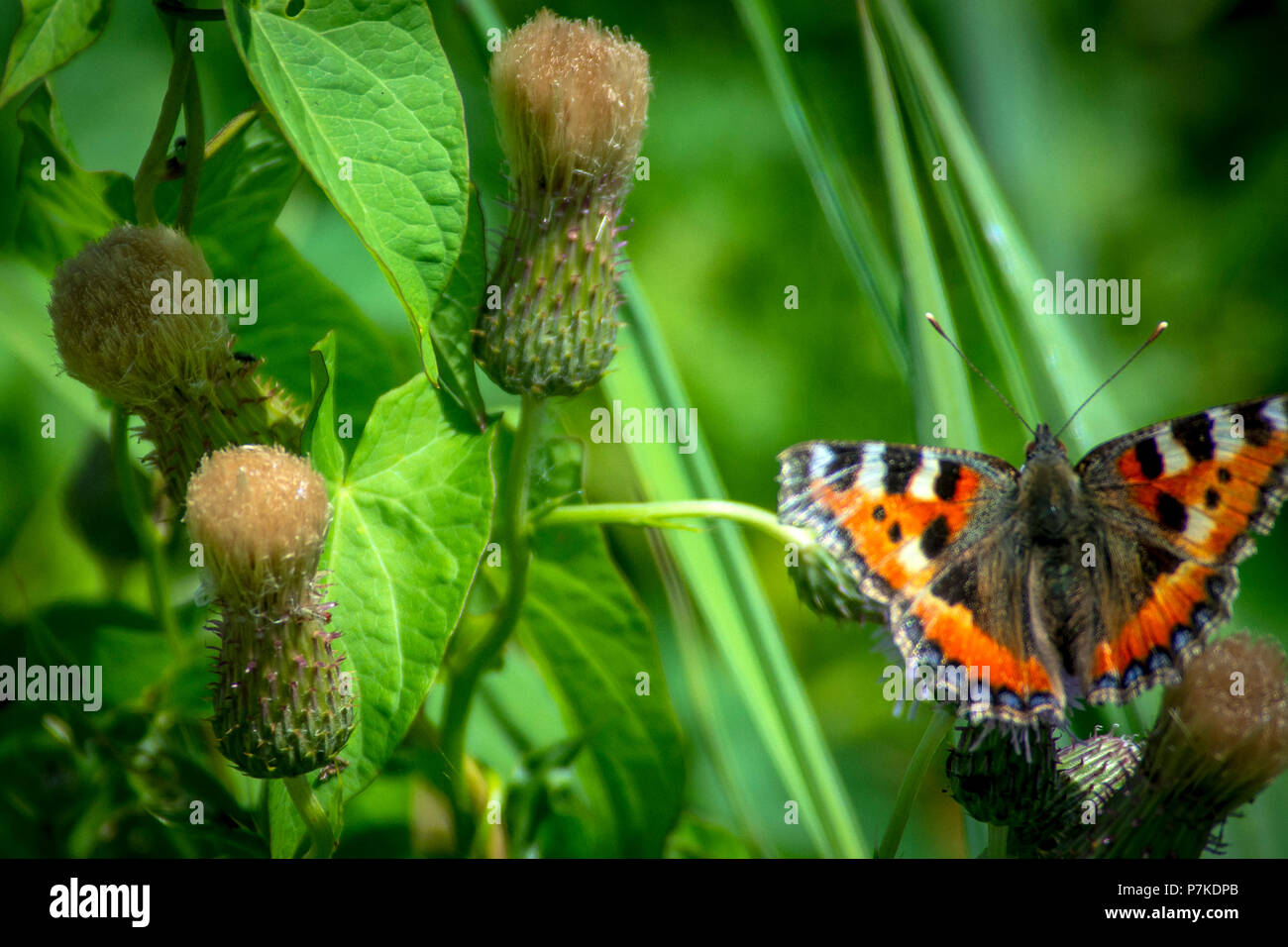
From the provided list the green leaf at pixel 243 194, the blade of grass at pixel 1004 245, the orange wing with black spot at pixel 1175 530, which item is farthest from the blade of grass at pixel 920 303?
the green leaf at pixel 243 194

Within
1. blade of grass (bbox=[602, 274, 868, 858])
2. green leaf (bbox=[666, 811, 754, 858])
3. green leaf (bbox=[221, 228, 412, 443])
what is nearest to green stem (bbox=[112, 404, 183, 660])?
green leaf (bbox=[221, 228, 412, 443])

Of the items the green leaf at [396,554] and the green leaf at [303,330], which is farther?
the green leaf at [303,330]

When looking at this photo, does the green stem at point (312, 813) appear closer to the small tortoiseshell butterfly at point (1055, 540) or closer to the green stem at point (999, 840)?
the small tortoiseshell butterfly at point (1055, 540)

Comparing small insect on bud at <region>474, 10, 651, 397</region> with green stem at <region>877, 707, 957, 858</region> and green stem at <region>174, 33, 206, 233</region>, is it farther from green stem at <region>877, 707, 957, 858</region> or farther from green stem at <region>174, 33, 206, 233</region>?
green stem at <region>877, 707, 957, 858</region>

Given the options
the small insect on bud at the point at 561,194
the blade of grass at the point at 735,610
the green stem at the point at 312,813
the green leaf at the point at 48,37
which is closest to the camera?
the green leaf at the point at 48,37

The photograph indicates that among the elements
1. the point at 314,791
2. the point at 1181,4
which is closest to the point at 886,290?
the point at 314,791

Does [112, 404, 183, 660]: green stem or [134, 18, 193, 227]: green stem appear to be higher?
[134, 18, 193, 227]: green stem
